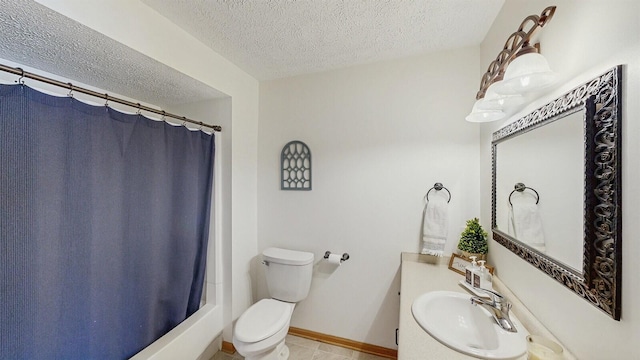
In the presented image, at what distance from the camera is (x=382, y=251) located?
1.81m

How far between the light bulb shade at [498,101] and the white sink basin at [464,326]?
3.22 feet

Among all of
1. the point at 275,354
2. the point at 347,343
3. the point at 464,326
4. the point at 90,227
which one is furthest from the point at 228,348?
the point at 464,326

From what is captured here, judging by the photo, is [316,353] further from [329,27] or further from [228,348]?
[329,27]

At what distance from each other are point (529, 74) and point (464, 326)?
114 cm

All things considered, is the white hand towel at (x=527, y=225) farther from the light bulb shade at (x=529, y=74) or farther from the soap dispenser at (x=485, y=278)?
the light bulb shade at (x=529, y=74)

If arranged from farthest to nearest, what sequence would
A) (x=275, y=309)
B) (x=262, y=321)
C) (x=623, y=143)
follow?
(x=275, y=309)
(x=262, y=321)
(x=623, y=143)

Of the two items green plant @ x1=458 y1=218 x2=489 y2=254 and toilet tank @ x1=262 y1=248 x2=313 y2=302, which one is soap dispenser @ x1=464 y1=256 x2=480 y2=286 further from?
toilet tank @ x1=262 y1=248 x2=313 y2=302

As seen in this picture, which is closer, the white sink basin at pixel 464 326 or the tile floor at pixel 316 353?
the white sink basin at pixel 464 326

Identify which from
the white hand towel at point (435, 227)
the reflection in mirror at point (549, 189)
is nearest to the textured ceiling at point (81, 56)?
the white hand towel at point (435, 227)

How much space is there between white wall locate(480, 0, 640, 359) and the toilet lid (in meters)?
1.41

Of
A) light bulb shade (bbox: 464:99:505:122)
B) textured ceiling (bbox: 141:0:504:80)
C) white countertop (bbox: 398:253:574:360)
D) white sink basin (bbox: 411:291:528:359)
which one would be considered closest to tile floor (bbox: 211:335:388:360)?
white countertop (bbox: 398:253:574:360)

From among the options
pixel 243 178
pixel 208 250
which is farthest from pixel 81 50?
pixel 208 250

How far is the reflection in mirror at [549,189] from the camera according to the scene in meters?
0.73

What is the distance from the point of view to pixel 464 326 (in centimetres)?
113
